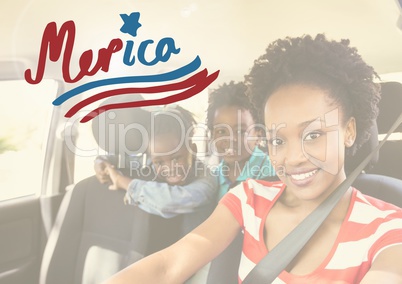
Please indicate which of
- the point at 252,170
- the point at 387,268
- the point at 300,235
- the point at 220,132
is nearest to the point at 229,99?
the point at 220,132

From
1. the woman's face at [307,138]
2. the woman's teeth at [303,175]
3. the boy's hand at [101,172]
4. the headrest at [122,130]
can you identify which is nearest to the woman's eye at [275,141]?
the woman's face at [307,138]

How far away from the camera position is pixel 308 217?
1.26 meters

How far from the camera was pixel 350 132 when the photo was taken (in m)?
1.24

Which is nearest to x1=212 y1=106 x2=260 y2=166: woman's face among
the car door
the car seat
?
the car seat

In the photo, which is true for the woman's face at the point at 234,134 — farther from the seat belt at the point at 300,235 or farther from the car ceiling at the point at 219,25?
the seat belt at the point at 300,235

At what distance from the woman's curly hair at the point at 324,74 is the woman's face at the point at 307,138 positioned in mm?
22

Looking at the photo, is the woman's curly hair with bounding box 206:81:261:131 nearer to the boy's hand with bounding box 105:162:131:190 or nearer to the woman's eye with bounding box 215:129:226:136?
the woman's eye with bounding box 215:129:226:136

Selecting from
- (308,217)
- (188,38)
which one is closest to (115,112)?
(188,38)

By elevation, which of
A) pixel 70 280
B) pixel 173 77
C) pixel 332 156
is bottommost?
pixel 70 280

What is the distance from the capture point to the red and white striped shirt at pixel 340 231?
118 centimetres

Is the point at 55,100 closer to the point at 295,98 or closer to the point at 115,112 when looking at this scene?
the point at 115,112

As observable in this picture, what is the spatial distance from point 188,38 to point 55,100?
0.46 metres

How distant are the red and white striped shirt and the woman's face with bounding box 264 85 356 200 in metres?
0.07

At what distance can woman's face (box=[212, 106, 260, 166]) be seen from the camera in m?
1.30
